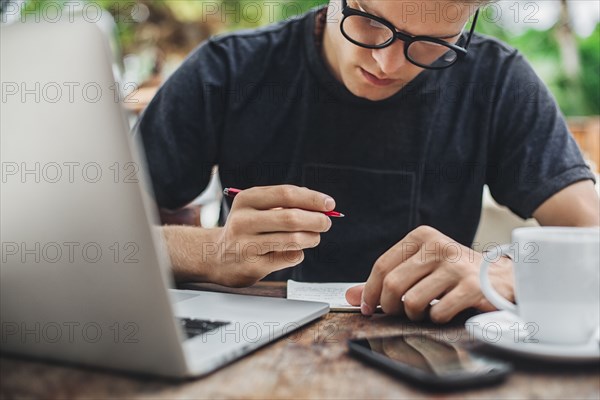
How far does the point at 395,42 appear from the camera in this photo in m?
1.04

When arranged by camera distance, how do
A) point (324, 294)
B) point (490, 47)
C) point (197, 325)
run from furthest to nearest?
point (490, 47), point (324, 294), point (197, 325)

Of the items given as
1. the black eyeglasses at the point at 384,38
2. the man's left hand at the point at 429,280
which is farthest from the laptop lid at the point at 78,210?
the black eyeglasses at the point at 384,38

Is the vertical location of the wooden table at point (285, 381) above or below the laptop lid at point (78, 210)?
below

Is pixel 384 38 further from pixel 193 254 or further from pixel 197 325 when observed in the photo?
pixel 197 325

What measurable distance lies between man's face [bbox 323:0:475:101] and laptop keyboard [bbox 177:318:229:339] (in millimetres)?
566

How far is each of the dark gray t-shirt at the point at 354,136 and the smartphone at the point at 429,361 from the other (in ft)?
2.33

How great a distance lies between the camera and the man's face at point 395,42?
1016mm

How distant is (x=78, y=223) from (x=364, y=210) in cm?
89

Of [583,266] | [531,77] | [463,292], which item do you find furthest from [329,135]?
[583,266]

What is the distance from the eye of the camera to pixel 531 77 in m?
1.36

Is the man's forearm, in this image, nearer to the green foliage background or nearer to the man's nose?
the man's nose

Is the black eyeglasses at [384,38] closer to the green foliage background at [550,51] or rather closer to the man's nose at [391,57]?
the man's nose at [391,57]

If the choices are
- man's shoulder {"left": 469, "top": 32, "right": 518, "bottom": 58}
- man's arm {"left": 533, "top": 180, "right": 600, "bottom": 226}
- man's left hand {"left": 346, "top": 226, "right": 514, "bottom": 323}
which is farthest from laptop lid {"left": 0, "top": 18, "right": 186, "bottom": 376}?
man's shoulder {"left": 469, "top": 32, "right": 518, "bottom": 58}

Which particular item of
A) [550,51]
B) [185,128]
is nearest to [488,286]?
[185,128]
